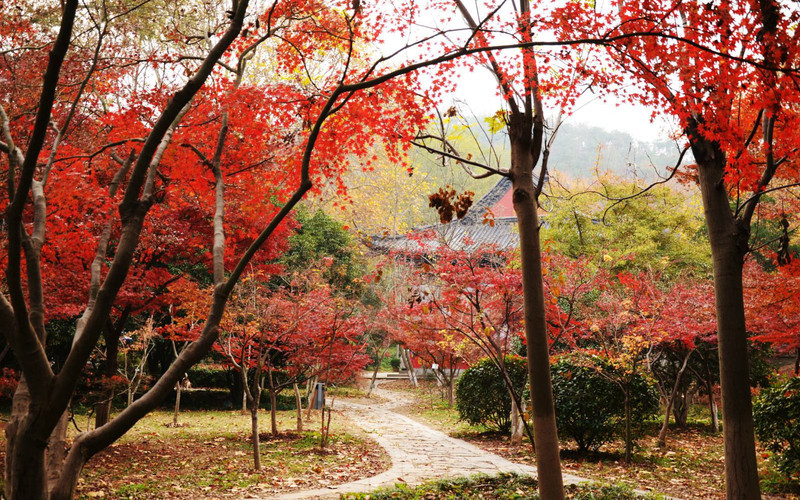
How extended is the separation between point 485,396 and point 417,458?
269cm

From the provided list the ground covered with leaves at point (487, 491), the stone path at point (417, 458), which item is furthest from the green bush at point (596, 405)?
the ground covered with leaves at point (487, 491)

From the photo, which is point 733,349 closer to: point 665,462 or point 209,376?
point 665,462

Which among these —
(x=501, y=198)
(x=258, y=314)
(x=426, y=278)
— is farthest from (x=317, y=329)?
(x=501, y=198)

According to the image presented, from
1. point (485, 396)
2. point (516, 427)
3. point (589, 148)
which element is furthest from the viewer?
point (589, 148)

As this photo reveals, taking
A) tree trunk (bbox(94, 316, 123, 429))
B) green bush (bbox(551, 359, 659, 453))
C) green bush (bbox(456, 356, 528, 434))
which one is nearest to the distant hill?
green bush (bbox(456, 356, 528, 434))

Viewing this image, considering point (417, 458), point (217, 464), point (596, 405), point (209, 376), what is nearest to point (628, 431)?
point (596, 405)

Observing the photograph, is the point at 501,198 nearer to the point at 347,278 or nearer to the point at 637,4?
the point at 347,278

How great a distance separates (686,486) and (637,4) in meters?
5.56

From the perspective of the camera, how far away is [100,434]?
303cm

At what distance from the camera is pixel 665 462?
8492mm

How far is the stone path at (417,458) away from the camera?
6997 mm

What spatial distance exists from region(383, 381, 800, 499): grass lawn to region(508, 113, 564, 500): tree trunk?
9.91 feet

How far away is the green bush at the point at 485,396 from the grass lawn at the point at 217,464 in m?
2.18

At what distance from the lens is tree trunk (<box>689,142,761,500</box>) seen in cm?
458
